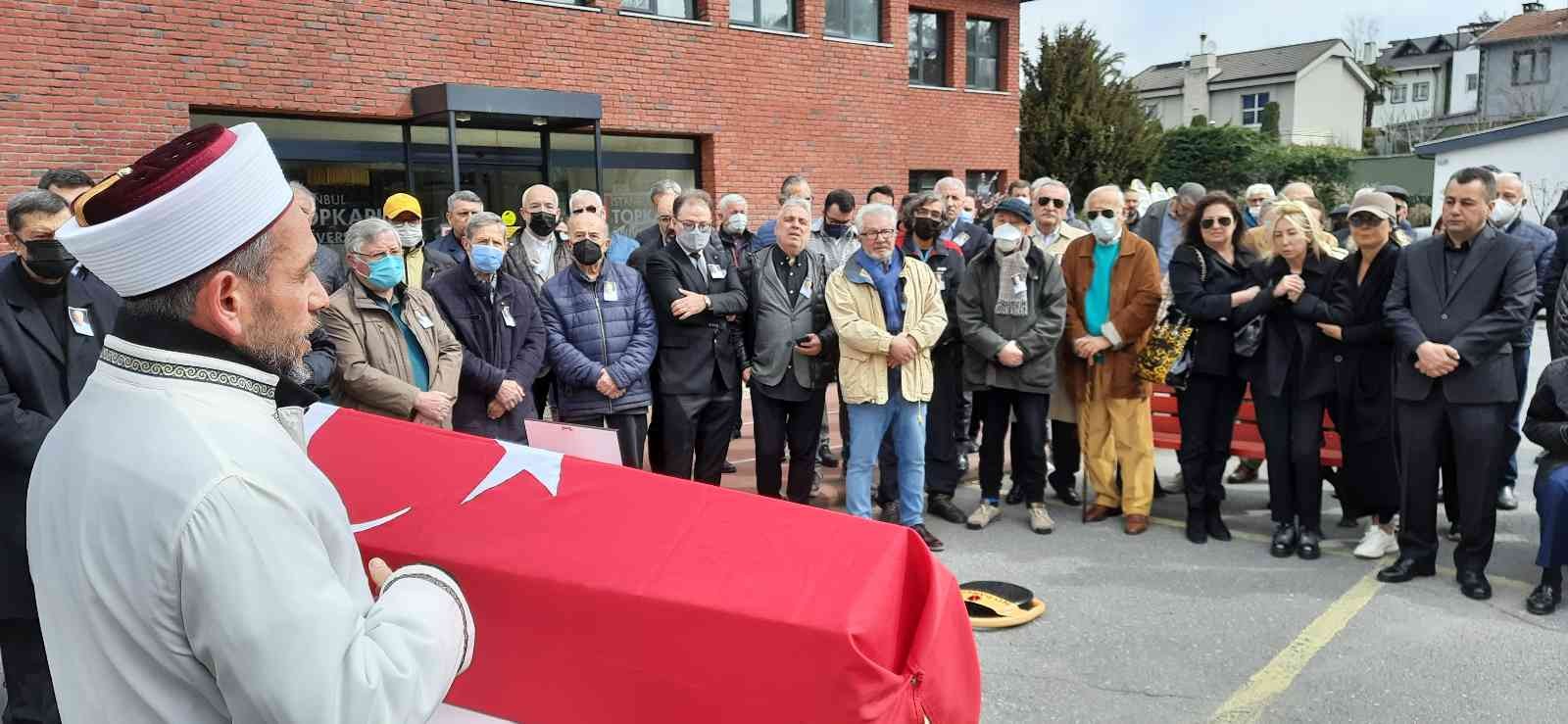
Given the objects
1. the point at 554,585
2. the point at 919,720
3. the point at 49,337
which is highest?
the point at 49,337

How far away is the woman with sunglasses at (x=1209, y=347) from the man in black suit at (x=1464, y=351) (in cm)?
99

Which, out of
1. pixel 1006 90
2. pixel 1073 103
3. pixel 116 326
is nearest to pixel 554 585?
pixel 116 326

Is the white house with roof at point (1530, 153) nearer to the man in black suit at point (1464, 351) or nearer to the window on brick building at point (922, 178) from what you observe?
the window on brick building at point (922, 178)

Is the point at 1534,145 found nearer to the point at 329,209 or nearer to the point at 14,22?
the point at 329,209

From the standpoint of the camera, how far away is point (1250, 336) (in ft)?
20.7

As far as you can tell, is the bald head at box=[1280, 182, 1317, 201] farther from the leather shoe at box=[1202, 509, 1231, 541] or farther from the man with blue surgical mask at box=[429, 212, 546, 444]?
the man with blue surgical mask at box=[429, 212, 546, 444]

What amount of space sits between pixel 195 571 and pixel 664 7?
1551 centimetres

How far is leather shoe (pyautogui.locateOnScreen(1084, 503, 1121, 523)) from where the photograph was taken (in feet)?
23.1

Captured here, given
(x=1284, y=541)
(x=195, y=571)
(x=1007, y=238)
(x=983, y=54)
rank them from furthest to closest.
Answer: (x=983, y=54), (x=1007, y=238), (x=1284, y=541), (x=195, y=571)

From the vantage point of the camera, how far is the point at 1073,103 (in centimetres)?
2703

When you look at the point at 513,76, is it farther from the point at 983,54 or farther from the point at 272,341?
the point at 272,341

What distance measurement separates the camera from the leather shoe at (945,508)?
7109mm

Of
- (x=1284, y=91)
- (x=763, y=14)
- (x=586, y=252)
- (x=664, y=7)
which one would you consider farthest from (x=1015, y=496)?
(x=1284, y=91)

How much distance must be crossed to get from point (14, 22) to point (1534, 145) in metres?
29.0
